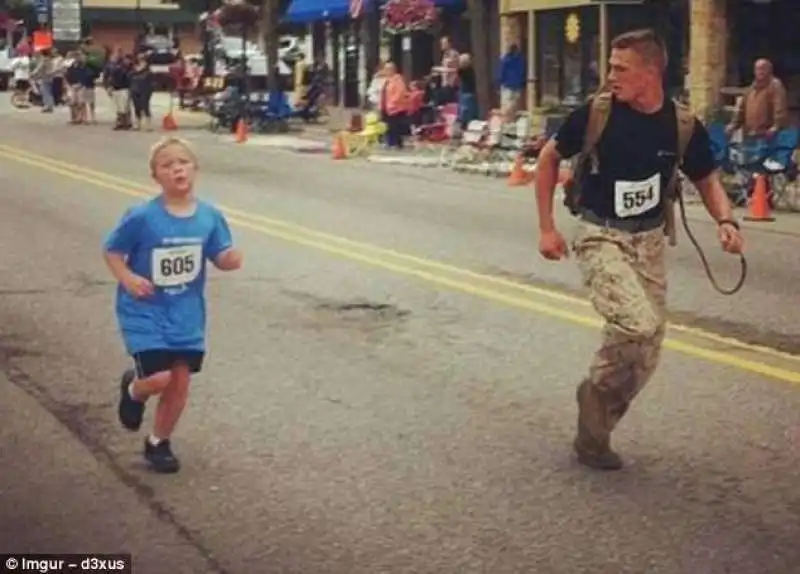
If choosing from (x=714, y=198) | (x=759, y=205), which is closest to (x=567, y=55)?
(x=759, y=205)

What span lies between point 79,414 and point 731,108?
1857 cm

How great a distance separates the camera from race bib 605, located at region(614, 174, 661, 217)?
259 inches

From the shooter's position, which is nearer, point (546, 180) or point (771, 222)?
point (546, 180)

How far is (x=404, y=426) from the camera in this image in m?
7.49

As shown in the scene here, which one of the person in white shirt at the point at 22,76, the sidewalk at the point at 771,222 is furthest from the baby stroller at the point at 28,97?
the sidewalk at the point at 771,222

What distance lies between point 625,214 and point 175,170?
1749mm

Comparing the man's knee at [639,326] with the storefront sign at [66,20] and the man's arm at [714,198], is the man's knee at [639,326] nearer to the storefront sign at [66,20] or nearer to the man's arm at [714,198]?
the man's arm at [714,198]

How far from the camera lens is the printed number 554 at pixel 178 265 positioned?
657 cm

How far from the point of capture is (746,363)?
29.3 feet

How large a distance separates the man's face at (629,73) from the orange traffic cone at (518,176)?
15.4 meters

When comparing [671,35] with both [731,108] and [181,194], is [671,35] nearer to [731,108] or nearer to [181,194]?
[731,108]

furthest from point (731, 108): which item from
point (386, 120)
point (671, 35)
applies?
point (386, 120)

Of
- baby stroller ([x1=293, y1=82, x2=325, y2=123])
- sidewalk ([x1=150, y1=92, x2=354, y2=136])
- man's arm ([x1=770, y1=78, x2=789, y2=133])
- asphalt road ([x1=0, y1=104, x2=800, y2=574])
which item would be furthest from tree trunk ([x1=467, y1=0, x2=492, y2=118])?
asphalt road ([x1=0, y1=104, x2=800, y2=574])

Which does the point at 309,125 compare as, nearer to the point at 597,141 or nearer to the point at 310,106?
the point at 310,106
